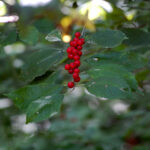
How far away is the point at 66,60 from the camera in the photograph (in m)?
1.42

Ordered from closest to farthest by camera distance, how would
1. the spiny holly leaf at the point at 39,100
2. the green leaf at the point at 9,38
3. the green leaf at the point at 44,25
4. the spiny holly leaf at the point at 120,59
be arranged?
the spiny holly leaf at the point at 39,100, the spiny holly leaf at the point at 120,59, the green leaf at the point at 9,38, the green leaf at the point at 44,25

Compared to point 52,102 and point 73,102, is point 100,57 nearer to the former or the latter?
point 52,102

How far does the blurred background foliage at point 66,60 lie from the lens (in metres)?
0.94

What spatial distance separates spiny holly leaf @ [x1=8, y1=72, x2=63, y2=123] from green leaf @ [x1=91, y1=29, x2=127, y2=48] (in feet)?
0.86

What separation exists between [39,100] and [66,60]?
49 cm

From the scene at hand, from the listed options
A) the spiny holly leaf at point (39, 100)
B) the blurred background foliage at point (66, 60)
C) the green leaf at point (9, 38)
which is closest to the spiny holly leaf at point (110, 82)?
the blurred background foliage at point (66, 60)

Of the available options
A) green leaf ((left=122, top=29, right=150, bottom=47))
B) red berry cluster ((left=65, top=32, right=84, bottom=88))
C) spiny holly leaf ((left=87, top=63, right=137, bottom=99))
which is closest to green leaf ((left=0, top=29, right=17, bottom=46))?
red berry cluster ((left=65, top=32, right=84, bottom=88))

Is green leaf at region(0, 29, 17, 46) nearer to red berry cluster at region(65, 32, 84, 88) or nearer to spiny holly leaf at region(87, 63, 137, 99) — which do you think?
red berry cluster at region(65, 32, 84, 88)

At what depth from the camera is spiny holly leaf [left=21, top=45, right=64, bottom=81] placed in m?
1.14

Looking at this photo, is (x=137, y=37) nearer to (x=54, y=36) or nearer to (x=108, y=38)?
(x=108, y=38)

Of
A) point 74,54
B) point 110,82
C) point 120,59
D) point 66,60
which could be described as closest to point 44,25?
point 66,60

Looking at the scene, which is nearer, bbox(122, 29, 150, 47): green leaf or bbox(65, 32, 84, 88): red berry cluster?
bbox(65, 32, 84, 88): red berry cluster

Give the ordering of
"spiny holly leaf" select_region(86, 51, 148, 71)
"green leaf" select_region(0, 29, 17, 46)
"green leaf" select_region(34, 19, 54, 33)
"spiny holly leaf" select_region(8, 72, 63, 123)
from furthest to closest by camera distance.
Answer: "green leaf" select_region(34, 19, 54, 33)
"green leaf" select_region(0, 29, 17, 46)
"spiny holly leaf" select_region(86, 51, 148, 71)
"spiny holly leaf" select_region(8, 72, 63, 123)

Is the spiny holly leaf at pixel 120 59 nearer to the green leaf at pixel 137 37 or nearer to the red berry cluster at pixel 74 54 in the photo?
the red berry cluster at pixel 74 54
